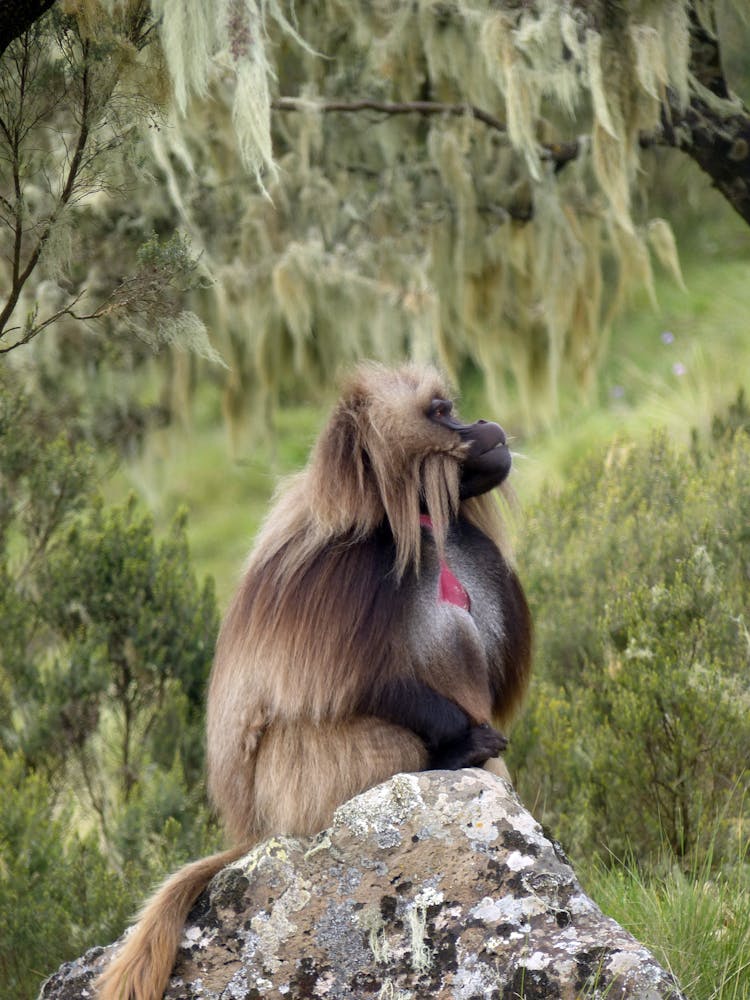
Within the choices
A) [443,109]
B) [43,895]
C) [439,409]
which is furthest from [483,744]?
[443,109]

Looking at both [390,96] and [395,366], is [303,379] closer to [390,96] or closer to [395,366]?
[390,96]

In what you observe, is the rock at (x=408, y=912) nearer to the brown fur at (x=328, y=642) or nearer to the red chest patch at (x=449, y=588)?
the brown fur at (x=328, y=642)

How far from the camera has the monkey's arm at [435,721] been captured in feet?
9.76

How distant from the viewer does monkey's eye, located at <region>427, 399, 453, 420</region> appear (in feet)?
10.6

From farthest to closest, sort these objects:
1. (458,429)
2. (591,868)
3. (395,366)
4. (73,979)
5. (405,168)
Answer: (405,168)
(591,868)
(395,366)
(458,429)
(73,979)

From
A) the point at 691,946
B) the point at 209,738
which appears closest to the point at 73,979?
the point at 209,738

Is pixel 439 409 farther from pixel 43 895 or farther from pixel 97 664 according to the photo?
pixel 97 664

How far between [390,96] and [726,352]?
2345 millimetres

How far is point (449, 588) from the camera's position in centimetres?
315

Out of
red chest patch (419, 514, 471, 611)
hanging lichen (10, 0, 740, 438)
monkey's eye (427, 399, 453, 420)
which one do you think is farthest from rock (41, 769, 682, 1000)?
hanging lichen (10, 0, 740, 438)

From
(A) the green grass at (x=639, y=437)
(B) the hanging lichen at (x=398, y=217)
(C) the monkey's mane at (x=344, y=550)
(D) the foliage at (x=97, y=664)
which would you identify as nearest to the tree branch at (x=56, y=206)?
(C) the monkey's mane at (x=344, y=550)

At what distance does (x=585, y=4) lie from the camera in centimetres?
439

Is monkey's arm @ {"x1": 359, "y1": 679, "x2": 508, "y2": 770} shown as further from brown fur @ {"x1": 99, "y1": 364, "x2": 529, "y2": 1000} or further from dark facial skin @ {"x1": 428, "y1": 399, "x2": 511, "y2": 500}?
dark facial skin @ {"x1": 428, "y1": 399, "x2": 511, "y2": 500}

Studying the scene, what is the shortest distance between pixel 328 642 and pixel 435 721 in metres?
0.28
